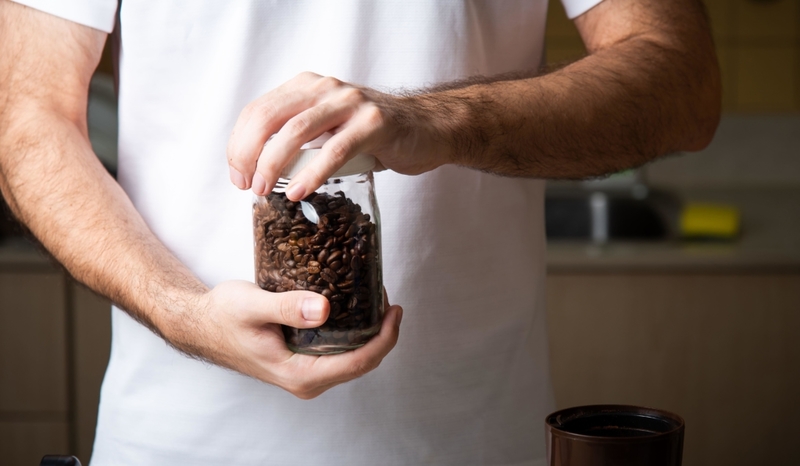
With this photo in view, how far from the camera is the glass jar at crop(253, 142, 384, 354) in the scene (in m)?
0.65

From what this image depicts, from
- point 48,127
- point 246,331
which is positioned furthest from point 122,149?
point 246,331

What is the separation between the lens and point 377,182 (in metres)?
A: 0.93

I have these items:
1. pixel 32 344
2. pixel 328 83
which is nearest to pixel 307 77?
pixel 328 83

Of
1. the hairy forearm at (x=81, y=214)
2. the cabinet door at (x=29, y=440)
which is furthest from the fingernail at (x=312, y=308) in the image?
the cabinet door at (x=29, y=440)

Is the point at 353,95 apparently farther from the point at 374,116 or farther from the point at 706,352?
the point at 706,352

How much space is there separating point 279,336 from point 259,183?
5.4 inches

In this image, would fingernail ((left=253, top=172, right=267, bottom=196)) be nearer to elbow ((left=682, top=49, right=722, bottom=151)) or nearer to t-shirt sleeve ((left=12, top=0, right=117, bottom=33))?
t-shirt sleeve ((left=12, top=0, right=117, bottom=33))

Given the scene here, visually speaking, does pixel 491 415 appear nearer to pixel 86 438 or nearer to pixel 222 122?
pixel 222 122

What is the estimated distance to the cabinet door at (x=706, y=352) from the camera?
7.48 feet

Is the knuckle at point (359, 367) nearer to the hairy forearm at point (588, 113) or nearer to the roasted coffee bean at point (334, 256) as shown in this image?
the roasted coffee bean at point (334, 256)

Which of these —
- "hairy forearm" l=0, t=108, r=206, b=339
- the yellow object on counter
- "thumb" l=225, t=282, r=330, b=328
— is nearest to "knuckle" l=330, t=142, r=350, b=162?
"thumb" l=225, t=282, r=330, b=328

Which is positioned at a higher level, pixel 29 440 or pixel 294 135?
pixel 294 135

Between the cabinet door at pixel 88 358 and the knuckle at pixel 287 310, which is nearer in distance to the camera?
the knuckle at pixel 287 310

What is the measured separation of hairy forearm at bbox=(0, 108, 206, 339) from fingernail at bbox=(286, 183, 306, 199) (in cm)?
26
